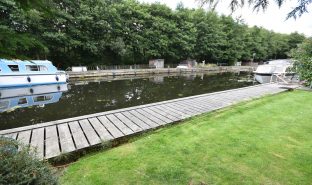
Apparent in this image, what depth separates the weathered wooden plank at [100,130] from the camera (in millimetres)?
4798

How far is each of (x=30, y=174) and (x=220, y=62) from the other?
4665cm

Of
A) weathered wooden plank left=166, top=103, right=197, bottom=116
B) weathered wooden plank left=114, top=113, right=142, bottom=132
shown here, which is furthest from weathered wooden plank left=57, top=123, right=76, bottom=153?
weathered wooden plank left=166, top=103, right=197, bottom=116

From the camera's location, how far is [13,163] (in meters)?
1.98

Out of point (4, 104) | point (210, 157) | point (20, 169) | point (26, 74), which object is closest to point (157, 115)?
point (210, 157)

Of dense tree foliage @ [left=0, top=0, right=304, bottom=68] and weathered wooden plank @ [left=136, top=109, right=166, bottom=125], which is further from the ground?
dense tree foliage @ [left=0, top=0, right=304, bottom=68]

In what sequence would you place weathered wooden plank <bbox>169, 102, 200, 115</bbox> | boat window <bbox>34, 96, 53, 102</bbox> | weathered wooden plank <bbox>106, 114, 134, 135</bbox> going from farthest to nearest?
boat window <bbox>34, 96, 53, 102</bbox> → weathered wooden plank <bbox>169, 102, 200, 115</bbox> → weathered wooden plank <bbox>106, 114, 134, 135</bbox>

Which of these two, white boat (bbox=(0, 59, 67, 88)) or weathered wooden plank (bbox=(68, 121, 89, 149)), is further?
white boat (bbox=(0, 59, 67, 88))

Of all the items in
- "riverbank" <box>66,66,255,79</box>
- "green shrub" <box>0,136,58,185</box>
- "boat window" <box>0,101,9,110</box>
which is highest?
"green shrub" <box>0,136,58,185</box>

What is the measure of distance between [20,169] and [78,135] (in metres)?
2.97

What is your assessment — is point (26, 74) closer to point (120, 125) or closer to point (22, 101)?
point (22, 101)

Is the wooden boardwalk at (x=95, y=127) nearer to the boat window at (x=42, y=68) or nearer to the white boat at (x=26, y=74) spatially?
the white boat at (x=26, y=74)

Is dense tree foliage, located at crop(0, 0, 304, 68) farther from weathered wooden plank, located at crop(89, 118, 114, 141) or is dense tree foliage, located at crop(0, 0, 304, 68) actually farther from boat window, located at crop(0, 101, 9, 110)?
weathered wooden plank, located at crop(89, 118, 114, 141)

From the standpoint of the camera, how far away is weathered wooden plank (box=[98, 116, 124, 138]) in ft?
16.4

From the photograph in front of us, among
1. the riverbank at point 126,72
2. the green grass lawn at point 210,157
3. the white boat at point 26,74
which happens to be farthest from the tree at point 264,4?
the riverbank at point 126,72
